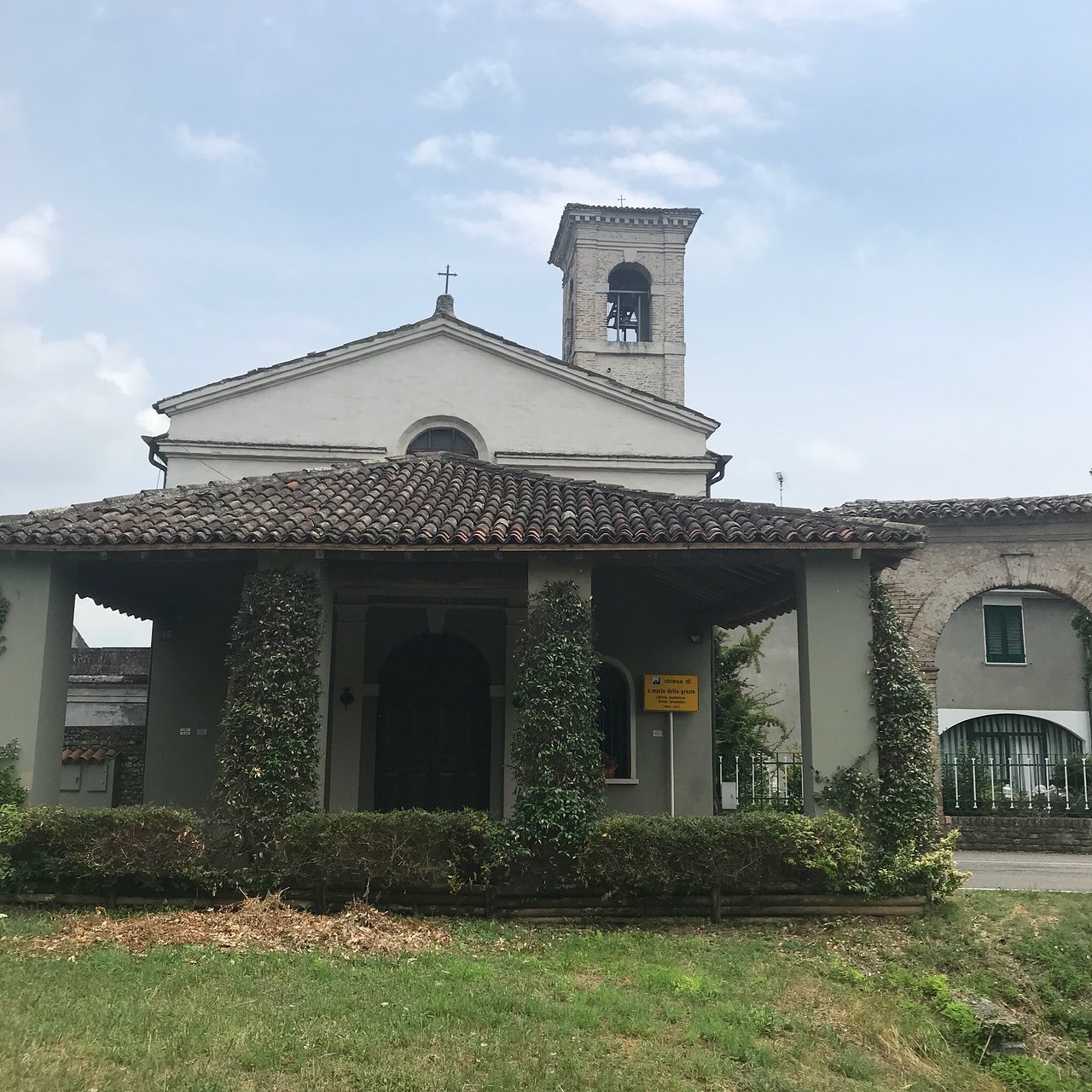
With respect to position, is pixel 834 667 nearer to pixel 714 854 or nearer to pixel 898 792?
pixel 898 792

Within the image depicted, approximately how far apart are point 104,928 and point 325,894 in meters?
1.91

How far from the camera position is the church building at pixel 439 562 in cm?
1026

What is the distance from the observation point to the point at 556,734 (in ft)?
A: 33.3

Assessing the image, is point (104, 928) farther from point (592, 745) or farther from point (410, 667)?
point (410, 667)

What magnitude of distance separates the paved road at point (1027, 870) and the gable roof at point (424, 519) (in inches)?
200

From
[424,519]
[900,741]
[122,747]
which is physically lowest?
[122,747]

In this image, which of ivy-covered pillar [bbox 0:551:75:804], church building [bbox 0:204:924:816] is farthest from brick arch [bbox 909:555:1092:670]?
ivy-covered pillar [bbox 0:551:75:804]

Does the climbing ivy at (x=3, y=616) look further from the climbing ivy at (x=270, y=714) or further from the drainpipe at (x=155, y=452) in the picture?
the drainpipe at (x=155, y=452)

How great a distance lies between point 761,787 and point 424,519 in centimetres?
753

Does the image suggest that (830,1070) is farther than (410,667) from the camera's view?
No

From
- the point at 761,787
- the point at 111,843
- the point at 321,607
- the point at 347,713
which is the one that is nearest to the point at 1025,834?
the point at 761,787

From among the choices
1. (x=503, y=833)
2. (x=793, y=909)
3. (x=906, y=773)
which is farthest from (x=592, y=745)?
(x=906, y=773)

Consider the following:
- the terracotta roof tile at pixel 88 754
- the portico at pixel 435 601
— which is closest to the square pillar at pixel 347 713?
the portico at pixel 435 601

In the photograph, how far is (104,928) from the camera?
862 centimetres
